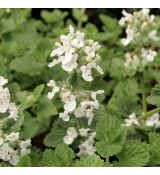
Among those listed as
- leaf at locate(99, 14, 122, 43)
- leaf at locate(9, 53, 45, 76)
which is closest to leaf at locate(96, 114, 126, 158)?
leaf at locate(9, 53, 45, 76)

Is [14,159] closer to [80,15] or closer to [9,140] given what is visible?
[9,140]

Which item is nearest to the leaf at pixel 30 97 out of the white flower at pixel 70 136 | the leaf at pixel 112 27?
the white flower at pixel 70 136

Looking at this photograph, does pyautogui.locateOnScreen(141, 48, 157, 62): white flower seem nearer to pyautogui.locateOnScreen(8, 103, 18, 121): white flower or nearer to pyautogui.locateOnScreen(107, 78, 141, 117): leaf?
pyautogui.locateOnScreen(107, 78, 141, 117): leaf

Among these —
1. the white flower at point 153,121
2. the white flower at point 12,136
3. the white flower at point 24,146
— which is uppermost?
the white flower at point 153,121

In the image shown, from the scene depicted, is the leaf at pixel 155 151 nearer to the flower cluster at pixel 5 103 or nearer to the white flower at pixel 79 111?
the white flower at pixel 79 111

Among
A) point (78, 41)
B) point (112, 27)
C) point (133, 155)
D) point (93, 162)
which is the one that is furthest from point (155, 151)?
point (112, 27)

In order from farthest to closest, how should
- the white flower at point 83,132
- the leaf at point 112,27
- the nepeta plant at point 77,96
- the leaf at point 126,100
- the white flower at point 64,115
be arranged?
1. the leaf at point 112,27
2. the leaf at point 126,100
3. the white flower at point 83,132
4. the white flower at point 64,115
5. the nepeta plant at point 77,96
